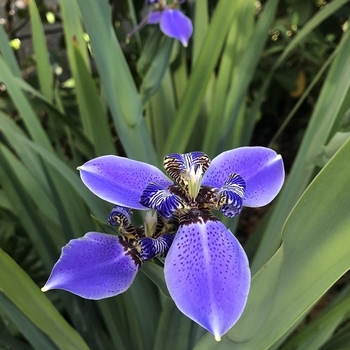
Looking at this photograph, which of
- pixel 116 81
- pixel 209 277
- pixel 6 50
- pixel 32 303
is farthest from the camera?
pixel 6 50

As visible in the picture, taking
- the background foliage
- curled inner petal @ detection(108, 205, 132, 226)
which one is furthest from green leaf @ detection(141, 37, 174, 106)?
curled inner petal @ detection(108, 205, 132, 226)

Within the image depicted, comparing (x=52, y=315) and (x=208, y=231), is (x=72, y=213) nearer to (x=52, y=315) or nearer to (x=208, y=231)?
(x=52, y=315)

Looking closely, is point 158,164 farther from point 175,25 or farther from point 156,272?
point 156,272

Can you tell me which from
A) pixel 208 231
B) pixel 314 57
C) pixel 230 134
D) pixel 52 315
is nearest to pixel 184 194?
pixel 208 231

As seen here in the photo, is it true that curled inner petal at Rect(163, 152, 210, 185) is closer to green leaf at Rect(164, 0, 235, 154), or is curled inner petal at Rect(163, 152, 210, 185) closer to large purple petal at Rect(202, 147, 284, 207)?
large purple petal at Rect(202, 147, 284, 207)

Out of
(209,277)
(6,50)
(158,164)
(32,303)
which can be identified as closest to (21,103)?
(6,50)

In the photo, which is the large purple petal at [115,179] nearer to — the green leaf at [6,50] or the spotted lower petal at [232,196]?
the spotted lower petal at [232,196]
